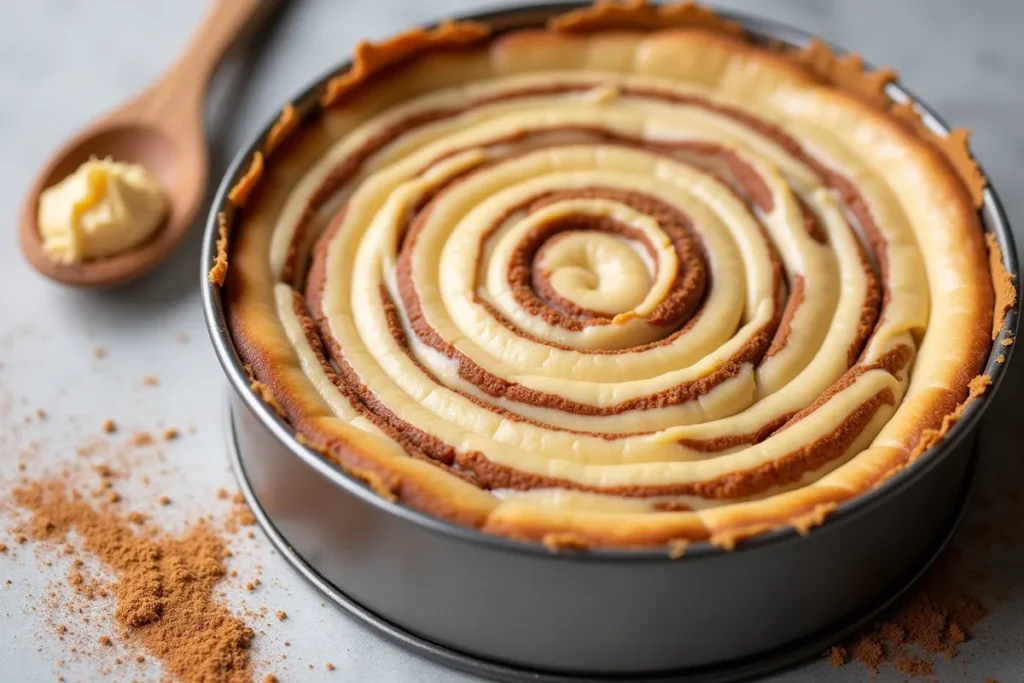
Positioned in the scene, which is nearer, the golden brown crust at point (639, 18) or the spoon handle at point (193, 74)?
the golden brown crust at point (639, 18)

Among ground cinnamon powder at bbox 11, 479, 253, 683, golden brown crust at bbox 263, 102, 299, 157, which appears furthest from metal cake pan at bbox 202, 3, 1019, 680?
golden brown crust at bbox 263, 102, 299, 157

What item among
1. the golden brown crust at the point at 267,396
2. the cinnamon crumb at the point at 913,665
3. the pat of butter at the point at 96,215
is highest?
the cinnamon crumb at the point at 913,665

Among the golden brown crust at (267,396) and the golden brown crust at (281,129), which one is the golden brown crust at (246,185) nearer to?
the golden brown crust at (281,129)

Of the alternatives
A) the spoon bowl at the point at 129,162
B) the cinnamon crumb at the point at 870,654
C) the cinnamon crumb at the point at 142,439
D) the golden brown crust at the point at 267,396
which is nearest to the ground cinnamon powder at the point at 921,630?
the cinnamon crumb at the point at 870,654

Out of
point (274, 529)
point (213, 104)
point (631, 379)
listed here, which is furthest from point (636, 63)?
point (274, 529)

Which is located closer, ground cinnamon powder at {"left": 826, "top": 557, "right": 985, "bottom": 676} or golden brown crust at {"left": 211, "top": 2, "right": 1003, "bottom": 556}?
golden brown crust at {"left": 211, "top": 2, "right": 1003, "bottom": 556}

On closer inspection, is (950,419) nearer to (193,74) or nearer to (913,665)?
(913,665)

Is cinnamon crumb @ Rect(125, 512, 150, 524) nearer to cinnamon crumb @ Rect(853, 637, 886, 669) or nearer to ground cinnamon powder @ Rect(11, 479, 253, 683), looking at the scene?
ground cinnamon powder @ Rect(11, 479, 253, 683)

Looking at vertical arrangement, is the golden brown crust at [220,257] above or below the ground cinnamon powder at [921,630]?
below
